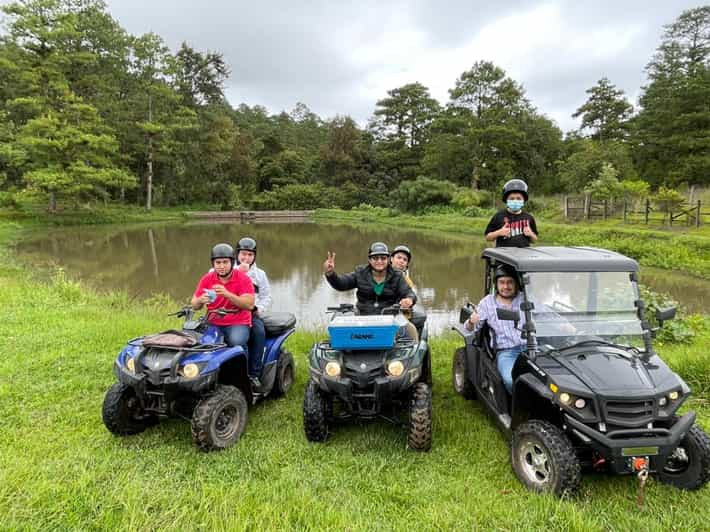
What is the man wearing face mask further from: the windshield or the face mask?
the windshield

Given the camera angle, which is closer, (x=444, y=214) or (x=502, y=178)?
(x=444, y=214)

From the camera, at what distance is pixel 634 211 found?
22.3 m

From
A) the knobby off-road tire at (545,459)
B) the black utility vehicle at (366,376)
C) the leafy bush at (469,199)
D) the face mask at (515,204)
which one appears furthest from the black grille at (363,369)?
the leafy bush at (469,199)

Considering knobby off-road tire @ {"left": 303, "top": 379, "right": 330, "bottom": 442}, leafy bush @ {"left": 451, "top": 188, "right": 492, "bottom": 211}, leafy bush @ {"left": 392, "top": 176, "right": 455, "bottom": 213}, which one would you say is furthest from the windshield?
leafy bush @ {"left": 392, "top": 176, "right": 455, "bottom": 213}

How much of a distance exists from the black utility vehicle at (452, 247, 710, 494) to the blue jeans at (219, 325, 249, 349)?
2245mm

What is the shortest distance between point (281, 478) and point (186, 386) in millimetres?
995

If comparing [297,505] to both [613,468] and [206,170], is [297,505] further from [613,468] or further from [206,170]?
[206,170]

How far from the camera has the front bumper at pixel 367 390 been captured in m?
3.32

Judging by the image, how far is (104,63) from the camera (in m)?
34.2

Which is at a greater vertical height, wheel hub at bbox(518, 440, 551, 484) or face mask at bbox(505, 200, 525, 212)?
face mask at bbox(505, 200, 525, 212)

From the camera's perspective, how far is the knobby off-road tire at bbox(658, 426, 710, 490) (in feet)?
9.11

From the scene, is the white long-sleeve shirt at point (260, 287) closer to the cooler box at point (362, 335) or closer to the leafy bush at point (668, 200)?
the cooler box at point (362, 335)

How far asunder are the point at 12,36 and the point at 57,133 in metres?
6.28

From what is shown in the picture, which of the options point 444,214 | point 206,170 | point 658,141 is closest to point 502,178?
point 444,214
